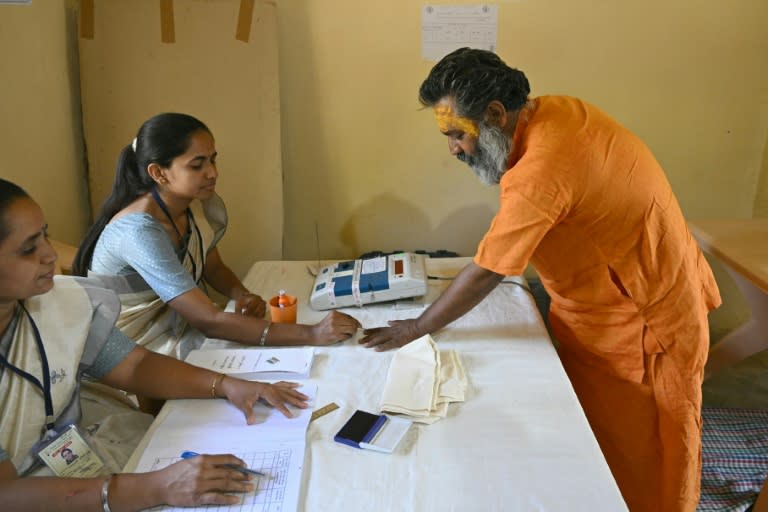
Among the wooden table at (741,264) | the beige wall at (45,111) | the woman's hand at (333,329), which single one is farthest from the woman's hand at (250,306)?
the wooden table at (741,264)

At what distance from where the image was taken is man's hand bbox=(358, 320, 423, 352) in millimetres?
1486

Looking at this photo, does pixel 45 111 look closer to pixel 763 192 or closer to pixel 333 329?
pixel 333 329

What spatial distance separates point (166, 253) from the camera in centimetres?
153

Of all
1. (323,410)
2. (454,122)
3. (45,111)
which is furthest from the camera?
(45,111)

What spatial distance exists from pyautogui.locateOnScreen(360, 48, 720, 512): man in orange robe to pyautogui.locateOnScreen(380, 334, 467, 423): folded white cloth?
93 mm

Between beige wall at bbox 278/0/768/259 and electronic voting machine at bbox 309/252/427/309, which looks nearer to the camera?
electronic voting machine at bbox 309/252/427/309

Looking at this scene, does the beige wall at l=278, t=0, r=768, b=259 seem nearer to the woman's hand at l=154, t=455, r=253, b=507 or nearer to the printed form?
the printed form

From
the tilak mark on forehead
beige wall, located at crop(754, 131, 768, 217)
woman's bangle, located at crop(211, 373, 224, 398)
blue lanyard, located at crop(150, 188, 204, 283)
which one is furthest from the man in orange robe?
beige wall, located at crop(754, 131, 768, 217)

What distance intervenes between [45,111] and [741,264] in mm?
2330

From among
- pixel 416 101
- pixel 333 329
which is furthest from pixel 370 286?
pixel 416 101

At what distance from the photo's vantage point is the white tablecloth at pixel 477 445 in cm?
99

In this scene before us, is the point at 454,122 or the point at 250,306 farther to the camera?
the point at 250,306

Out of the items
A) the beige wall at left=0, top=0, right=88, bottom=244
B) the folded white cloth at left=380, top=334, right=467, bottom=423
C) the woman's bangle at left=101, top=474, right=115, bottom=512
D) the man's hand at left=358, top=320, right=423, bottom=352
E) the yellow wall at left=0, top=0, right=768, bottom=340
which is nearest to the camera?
the woman's bangle at left=101, top=474, right=115, bottom=512

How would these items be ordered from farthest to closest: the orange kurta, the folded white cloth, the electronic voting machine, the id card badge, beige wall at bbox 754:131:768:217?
beige wall at bbox 754:131:768:217, the electronic voting machine, the orange kurta, the folded white cloth, the id card badge
